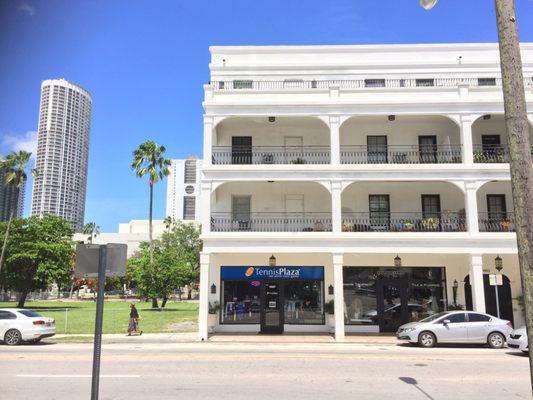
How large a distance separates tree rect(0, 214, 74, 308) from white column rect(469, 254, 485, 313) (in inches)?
1657

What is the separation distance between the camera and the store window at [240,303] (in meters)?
24.0

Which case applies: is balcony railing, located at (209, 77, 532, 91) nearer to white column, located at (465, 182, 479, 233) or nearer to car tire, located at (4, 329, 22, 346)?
white column, located at (465, 182, 479, 233)

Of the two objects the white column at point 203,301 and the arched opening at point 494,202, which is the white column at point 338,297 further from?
the arched opening at point 494,202

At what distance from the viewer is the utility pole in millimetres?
5566

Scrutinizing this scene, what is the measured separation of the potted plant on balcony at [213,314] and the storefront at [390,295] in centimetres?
659

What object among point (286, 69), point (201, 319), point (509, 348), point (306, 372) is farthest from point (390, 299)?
point (286, 69)

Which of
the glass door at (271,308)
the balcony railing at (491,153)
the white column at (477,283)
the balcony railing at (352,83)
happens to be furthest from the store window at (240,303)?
the balcony railing at (491,153)

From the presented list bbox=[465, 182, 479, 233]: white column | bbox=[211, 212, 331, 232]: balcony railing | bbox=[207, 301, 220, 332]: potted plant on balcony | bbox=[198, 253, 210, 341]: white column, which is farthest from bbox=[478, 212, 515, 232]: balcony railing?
bbox=[207, 301, 220, 332]: potted plant on balcony

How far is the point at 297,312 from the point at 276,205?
5644 millimetres

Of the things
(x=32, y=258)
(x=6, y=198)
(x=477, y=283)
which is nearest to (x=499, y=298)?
(x=477, y=283)

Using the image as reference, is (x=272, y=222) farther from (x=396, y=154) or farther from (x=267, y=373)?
(x=267, y=373)

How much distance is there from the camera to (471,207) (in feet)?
72.2

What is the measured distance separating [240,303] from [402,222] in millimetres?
9312

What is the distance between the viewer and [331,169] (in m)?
22.6
